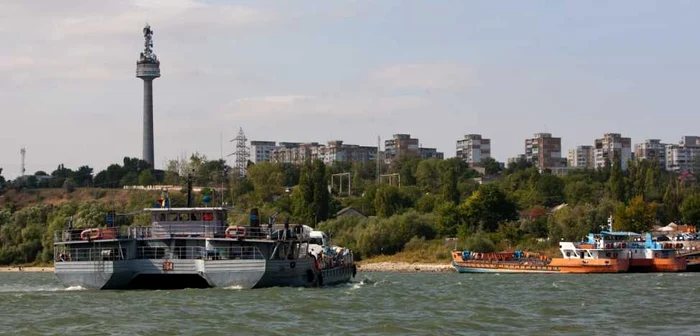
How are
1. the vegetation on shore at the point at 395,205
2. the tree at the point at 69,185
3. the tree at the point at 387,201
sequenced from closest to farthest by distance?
the vegetation on shore at the point at 395,205 < the tree at the point at 387,201 < the tree at the point at 69,185

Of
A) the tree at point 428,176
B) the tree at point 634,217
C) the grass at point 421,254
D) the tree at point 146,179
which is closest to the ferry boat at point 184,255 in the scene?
the grass at point 421,254

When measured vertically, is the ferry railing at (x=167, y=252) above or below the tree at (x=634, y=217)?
Answer: below

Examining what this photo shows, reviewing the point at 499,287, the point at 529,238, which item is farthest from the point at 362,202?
the point at 499,287

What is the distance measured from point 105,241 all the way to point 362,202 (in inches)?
3584

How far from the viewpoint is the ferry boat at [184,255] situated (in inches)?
2125

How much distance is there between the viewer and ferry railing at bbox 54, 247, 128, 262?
2165 inches

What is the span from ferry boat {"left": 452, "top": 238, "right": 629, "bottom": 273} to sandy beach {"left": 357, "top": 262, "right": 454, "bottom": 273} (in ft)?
21.9

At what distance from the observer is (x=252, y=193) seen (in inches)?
6102

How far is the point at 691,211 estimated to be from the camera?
124375mm

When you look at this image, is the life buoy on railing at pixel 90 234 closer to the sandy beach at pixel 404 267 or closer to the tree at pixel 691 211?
the sandy beach at pixel 404 267

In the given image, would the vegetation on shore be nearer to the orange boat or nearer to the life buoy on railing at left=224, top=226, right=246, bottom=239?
the orange boat

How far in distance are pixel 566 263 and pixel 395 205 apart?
165 ft

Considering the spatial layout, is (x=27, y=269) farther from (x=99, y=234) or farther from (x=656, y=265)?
(x=99, y=234)

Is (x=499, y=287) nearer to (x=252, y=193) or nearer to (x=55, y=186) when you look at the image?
(x=252, y=193)
